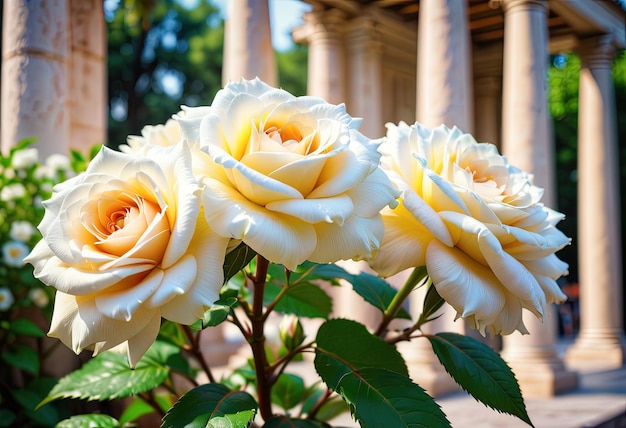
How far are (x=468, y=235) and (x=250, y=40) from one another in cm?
3350

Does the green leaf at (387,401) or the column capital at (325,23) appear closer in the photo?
the green leaf at (387,401)

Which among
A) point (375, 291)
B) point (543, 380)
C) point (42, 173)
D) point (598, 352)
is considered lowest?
point (598, 352)

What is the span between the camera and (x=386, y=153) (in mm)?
4008

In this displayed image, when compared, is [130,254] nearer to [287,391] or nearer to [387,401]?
[387,401]

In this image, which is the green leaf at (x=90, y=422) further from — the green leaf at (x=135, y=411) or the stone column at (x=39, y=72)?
the stone column at (x=39, y=72)

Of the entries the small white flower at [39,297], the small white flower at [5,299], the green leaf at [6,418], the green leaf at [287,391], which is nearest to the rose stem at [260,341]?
the green leaf at [287,391]

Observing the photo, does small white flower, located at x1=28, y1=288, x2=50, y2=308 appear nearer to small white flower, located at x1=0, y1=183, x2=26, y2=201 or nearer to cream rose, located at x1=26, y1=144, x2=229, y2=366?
small white flower, located at x1=0, y1=183, x2=26, y2=201

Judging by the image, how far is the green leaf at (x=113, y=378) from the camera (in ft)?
15.5

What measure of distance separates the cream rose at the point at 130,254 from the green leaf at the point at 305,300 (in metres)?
2.21

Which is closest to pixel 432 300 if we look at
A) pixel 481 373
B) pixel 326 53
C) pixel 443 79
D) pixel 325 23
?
pixel 481 373

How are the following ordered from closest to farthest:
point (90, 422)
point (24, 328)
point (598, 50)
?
point (90, 422), point (24, 328), point (598, 50)

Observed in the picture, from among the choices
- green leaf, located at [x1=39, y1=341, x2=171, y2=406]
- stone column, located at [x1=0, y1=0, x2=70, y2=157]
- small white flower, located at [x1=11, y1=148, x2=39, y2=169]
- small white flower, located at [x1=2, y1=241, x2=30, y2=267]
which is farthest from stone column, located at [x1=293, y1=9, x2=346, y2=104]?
green leaf, located at [x1=39, y1=341, x2=171, y2=406]

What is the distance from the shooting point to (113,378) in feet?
16.3

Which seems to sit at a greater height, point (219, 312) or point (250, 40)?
point (250, 40)
